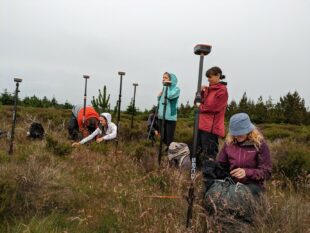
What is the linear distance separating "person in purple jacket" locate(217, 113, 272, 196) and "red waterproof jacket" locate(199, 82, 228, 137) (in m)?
1.90

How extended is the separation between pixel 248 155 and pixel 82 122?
513 cm

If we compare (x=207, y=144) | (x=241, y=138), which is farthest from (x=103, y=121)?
(x=241, y=138)

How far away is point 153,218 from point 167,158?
2.77 meters

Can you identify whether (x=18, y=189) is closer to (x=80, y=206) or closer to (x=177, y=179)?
(x=80, y=206)

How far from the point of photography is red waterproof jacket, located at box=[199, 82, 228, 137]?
5996mm

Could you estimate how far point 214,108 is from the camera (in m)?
6.03

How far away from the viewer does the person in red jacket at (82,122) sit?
8.50 metres

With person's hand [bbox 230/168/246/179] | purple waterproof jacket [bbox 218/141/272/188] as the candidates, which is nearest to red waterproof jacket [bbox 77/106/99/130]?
purple waterproof jacket [bbox 218/141/272/188]

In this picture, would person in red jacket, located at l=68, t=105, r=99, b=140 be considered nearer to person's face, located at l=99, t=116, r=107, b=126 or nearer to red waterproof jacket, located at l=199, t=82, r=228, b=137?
person's face, located at l=99, t=116, r=107, b=126

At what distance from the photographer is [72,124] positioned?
9055mm

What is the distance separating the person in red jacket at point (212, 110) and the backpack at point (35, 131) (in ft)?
12.6

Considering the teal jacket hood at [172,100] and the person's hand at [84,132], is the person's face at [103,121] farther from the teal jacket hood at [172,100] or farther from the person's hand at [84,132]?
the teal jacket hood at [172,100]

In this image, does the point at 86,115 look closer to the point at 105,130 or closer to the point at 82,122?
the point at 82,122

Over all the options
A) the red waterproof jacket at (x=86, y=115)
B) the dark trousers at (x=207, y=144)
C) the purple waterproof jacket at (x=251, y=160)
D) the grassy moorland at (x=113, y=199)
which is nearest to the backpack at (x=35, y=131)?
the red waterproof jacket at (x=86, y=115)
